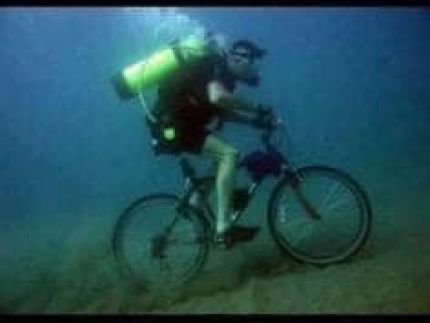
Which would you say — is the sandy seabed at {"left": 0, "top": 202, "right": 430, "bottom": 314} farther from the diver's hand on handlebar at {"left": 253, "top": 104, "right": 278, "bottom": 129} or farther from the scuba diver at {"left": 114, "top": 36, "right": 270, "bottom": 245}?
the diver's hand on handlebar at {"left": 253, "top": 104, "right": 278, "bottom": 129}

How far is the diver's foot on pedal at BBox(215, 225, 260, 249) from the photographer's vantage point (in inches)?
237

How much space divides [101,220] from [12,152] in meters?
0.70

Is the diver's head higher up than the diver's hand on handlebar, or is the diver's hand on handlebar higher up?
the diver's head

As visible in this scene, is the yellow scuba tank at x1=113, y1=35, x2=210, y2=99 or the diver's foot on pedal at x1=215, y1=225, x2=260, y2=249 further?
the diver's foot on pedal at x1=215, y1=225, x2=260, y2=249

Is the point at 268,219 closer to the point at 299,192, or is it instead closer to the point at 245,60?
the point at 299,192

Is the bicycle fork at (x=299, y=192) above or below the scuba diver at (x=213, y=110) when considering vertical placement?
below

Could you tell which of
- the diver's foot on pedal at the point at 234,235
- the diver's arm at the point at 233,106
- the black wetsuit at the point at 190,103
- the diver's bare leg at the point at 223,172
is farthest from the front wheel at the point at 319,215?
the black wetsuit at the point at 190,103

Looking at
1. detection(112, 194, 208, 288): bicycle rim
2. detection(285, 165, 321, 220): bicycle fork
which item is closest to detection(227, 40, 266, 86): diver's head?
detection(285, 165, 321, 220): bicycle fork

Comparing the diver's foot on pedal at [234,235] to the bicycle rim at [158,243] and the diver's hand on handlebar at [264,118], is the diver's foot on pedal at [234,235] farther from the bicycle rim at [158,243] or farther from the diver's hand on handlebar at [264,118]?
the diver's hand on handlebar at [264,118]

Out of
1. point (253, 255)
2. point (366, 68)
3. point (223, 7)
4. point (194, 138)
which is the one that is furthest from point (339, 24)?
point (253, 255)

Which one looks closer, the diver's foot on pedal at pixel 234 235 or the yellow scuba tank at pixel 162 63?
the yellow scuba tank at pixel 162 63

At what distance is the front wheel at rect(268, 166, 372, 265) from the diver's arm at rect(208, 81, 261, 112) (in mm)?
515

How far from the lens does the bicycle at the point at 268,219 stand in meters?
5.96

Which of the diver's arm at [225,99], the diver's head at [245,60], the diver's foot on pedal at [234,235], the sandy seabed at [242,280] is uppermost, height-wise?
the diver's head at [245,60]
